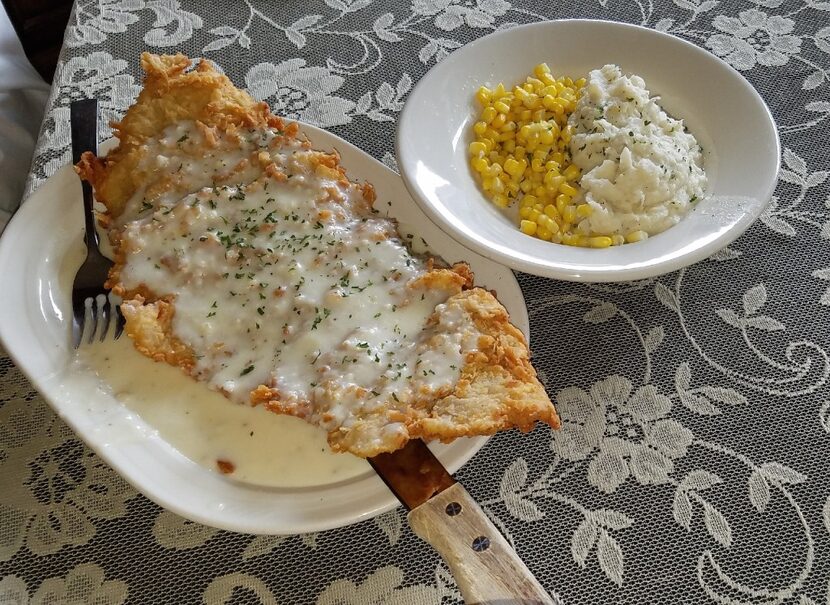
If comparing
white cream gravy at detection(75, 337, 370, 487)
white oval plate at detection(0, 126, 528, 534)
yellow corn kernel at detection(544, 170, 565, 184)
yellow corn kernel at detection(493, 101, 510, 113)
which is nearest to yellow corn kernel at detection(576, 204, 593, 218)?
yellow corn kernel at detection(544, 170, 565, 184)

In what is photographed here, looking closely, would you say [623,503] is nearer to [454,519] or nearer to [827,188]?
[454,519]

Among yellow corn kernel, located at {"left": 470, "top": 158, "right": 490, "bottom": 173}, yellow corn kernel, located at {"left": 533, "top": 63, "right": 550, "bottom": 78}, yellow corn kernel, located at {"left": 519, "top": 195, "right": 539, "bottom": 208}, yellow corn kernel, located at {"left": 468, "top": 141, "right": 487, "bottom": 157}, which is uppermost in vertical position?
yellow corn kernel, located at {"left": 533, "top": 63, "right": 550, "bottom": 78}

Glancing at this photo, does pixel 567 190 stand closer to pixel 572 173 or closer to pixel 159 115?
pixel 572 173

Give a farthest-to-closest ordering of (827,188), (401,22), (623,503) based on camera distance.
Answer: (401,22) < (827,188) < (623,503)

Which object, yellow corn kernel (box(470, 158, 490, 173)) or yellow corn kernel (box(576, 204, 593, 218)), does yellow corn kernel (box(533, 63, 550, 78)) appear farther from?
yellow corn kernel (box(576, 204, 593, 218))

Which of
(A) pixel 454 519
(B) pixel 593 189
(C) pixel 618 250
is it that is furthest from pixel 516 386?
(B) pixel 593 189

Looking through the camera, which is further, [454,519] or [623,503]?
[623,503]

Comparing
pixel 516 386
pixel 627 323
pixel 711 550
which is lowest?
pixel 711 550
